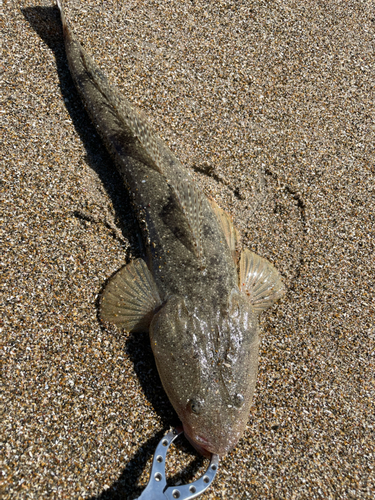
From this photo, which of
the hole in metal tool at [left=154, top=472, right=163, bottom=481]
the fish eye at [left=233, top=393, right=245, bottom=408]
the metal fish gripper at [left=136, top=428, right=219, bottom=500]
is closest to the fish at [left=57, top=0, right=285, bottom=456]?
the fish eye at [left=233, top=393, right=245, bottom=408]

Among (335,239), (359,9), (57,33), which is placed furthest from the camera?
(359,9)

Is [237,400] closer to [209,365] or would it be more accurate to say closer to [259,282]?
[209,365]

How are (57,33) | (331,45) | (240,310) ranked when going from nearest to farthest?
(240,310) → (57,33) → (331,45)

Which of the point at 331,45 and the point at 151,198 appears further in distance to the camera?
the point at 331,45

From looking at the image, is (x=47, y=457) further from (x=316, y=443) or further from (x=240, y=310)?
(x=316, y=443)

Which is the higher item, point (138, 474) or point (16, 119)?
Result: point (16, 119)

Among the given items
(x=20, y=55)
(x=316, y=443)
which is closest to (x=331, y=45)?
(x=20, y=55)

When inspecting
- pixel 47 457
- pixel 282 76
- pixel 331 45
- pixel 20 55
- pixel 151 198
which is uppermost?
pixel 331 45

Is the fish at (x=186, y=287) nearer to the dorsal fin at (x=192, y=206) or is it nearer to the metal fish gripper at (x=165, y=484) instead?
the dorsal fin at (x=192, y=206)
